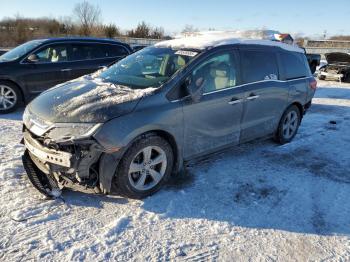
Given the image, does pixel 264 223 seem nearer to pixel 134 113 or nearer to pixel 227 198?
pixel 227 198

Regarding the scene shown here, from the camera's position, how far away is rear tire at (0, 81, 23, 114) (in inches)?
304

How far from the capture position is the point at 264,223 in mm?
3775

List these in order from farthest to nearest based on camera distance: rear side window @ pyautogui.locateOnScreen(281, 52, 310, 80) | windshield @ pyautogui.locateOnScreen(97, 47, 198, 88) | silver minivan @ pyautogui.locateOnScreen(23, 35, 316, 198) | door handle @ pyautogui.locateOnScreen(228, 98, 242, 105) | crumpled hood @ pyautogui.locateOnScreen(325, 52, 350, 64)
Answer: crumpled hood @ pyautogui.locateOnScreen(325, 52, 350, 64) < rear side window @ pyautogui.locateOnScreen(281, 52, 310, 80) < door handle @ pyautogui.locateOnScreen(228, 98, 242, 105) < windshield @ pyautogui.locateOnScreen(97, 47, 198, 88) < silver minivan @ pyautogui.locateOnScreen(23, 35, 316, 198)

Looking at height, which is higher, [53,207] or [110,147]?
[110,147]

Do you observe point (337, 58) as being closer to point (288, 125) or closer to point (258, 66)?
point (288, 125)

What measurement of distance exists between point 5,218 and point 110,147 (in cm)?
122

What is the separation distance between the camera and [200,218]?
3.79 meters

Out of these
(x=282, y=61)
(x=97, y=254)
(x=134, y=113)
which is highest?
(x=282, y=61)

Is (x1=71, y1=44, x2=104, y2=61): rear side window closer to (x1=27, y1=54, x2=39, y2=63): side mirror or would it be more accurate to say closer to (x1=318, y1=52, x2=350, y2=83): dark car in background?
(x1=27, y1=54, x2=39, y2=63): side mirror

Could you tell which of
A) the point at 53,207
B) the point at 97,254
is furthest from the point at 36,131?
the point at 97,254

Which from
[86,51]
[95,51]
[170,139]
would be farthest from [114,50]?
[170,139]

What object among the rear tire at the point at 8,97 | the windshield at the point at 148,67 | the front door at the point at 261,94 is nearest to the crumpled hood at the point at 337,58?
the front door at the point at 261,94

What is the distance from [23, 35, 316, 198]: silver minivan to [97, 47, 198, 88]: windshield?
2 cm

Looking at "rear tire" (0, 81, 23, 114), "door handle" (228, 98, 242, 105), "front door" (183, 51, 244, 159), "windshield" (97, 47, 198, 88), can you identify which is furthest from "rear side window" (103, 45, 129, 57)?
"door handle" (228, 98, 242, 105)
